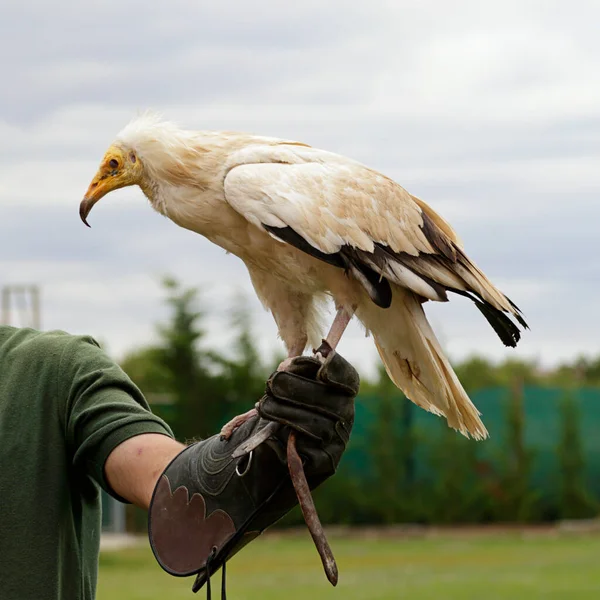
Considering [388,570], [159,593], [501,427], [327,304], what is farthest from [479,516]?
[327,304]

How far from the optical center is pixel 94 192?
369 centimetres

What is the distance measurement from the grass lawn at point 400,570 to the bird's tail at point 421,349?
923 centimetres

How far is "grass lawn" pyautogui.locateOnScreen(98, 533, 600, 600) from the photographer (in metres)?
13.1

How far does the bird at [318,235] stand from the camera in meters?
3.54

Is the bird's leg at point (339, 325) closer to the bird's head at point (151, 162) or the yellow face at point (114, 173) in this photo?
the bird's head at point (151, 162)

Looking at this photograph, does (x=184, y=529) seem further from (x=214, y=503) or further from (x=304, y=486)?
(x=304, y=486)

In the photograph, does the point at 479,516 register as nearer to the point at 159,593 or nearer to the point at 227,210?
the point at 159,593

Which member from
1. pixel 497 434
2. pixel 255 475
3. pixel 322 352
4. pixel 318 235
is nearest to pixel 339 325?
pixel 318 235

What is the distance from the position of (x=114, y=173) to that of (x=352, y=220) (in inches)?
30.4

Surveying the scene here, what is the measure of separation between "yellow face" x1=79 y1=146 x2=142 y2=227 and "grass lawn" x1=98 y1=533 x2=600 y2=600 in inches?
369

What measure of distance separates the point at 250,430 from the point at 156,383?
16632 millimetres

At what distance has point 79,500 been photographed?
3.30m

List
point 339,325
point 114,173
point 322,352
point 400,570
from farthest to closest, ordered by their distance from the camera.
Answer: point 400,570
point 114,173
point 339,325
point 322,352

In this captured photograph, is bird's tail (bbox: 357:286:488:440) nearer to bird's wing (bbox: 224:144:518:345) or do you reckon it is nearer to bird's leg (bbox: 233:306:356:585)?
bird's wing (bbox: 224:144:518:345)
